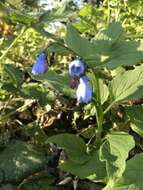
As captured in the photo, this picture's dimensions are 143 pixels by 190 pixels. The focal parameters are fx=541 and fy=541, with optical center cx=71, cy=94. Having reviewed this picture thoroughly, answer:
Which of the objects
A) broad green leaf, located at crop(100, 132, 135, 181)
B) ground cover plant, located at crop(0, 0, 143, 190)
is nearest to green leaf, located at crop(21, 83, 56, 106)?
ground cover plant, located at crop(0, 0, 143, 190)

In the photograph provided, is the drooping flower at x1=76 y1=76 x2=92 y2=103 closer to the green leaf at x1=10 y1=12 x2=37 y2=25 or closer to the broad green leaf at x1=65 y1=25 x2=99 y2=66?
the broad green leaf at x1=65 y1=25 x2=99 y2=66

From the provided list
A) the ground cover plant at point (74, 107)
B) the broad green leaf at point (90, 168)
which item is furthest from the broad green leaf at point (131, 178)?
the broad green leaf at point (90, 168)

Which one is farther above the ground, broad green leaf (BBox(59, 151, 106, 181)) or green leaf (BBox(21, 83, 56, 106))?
green leaf (BBox(21, 83, 56, 106))

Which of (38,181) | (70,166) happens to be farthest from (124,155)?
(38,181)

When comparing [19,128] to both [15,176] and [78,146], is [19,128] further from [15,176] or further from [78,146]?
[78,146]

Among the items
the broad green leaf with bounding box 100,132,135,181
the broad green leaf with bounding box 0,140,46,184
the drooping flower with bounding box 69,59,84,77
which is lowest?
the broad green leaf with bounding box 0,140,46,184

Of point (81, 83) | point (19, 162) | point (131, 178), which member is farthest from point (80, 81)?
point (19, 162)
